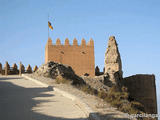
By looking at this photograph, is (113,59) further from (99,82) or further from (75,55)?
(75,55)

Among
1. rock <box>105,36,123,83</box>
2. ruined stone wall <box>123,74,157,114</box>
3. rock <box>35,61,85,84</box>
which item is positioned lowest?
ruined stone wall <box>123,74,157,114</box>

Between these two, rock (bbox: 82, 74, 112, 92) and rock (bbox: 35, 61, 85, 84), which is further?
rock (bbox: 82, 74, 112, 92)

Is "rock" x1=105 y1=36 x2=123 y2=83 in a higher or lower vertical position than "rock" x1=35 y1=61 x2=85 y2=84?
higher

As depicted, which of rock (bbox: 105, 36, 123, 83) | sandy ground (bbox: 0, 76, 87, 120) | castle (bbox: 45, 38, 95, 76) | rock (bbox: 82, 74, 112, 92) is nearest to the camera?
sandy ground (bbox: 0, 76, 87, 120)

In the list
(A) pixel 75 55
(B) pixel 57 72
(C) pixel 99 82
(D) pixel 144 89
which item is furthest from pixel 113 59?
(A) pixel 75 55

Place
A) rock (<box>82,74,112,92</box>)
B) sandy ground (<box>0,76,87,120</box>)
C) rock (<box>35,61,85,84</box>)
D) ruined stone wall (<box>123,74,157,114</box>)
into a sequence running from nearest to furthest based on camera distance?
sandy ground (<box>0,76,87,120</box>) < rock (<box>35,61,85,84</box>) < rock (<box>82,74,112,92</box>) < ruined stone wall (<box>123,74,157,114</box>)

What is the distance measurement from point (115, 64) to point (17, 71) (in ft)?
33.6

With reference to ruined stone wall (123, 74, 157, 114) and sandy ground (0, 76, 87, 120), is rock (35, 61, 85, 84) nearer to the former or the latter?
sandy ground (0, 76, 87, 120)

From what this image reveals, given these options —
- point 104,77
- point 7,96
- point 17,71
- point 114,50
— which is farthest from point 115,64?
point 7,96

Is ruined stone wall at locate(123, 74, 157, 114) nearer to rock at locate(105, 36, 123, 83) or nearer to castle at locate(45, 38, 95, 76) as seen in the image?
rock at locate(105, 36, 123, 83)

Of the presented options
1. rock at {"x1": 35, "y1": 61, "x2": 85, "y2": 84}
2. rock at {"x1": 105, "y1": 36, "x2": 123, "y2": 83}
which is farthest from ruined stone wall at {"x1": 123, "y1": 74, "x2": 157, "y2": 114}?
rock at {"x1": 35, "y1": 61, "x2": 85, "y2": 84}

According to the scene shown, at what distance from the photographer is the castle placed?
107 ft

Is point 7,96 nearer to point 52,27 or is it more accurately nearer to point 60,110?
point 60,110

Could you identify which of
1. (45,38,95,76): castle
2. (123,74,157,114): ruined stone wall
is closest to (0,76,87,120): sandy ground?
(123,74,157,114): ruined stone wall
